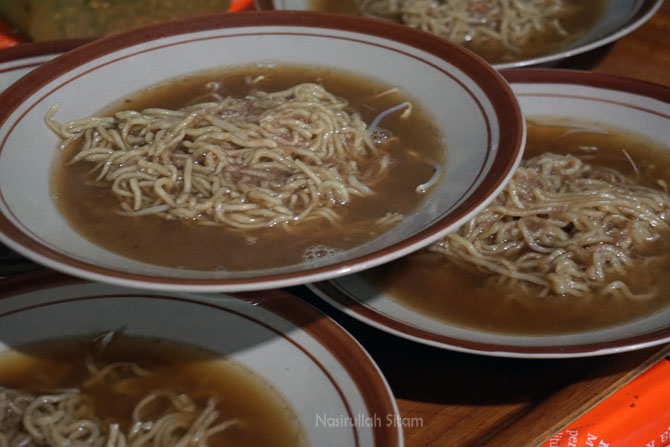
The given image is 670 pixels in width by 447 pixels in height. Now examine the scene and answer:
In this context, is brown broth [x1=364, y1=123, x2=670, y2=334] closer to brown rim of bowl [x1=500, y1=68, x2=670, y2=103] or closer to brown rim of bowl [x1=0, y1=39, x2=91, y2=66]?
brown rim of bowl [x1=500, y1=68, x2=670, y2=103]

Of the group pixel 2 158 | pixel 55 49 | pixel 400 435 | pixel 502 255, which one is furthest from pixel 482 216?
pixel 55 49

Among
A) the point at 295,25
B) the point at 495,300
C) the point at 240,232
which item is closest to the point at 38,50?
the point at 295,25

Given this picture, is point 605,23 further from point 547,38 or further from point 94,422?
point 94,422

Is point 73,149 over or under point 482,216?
over

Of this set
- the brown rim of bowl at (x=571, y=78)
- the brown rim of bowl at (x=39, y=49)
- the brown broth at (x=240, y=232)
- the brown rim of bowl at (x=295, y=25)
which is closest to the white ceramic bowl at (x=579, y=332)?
the brown rim of bowl at (x=571, y=78)

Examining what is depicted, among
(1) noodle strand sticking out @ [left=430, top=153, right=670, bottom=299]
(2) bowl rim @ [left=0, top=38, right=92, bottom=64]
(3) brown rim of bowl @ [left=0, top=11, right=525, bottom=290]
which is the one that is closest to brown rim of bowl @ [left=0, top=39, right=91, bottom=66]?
(2) bowl rim @ [left=0, top=38, right=92, bottom=64]

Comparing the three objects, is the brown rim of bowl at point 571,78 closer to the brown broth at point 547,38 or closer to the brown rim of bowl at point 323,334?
the brown broth at point 547,38

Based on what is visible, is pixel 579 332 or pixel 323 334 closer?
pixel 323 334

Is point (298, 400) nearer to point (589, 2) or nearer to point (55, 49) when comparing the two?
point (55, 49)
